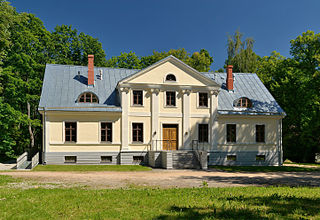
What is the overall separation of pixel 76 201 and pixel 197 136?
1652 centimetres

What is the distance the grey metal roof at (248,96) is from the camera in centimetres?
2498

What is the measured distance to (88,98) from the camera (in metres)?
23.0

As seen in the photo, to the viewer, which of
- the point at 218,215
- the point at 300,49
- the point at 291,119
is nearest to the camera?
the point at 218,215

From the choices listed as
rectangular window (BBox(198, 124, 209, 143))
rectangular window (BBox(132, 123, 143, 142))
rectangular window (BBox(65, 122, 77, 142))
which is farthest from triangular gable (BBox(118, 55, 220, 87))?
rectangular window (BBox(65, 122, 77, 142))

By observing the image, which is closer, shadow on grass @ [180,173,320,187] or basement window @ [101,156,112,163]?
shadow on grass @ [180,173,320,187]

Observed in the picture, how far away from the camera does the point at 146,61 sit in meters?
38.9

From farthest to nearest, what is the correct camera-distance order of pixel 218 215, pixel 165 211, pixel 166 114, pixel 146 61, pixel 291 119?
pixel 146 61 → pixel 291 119 → pixel 166 114 → pixel 165 211 → pixel 218 215

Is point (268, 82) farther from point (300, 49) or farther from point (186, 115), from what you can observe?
point (186, 115)

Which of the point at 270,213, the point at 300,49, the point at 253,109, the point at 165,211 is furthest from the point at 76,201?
the point at 300,49

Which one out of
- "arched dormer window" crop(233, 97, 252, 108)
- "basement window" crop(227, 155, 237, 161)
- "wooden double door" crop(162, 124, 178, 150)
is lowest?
"basement window" crop(227, 155, 237, 161)

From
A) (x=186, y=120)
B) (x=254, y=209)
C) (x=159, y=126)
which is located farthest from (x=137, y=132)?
(x=254, y=209)

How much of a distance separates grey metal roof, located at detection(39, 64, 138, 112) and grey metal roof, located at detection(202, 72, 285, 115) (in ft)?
27.2

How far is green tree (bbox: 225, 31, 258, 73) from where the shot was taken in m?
39.6

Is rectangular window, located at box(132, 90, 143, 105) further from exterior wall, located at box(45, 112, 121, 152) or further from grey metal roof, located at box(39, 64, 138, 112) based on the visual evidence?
exterior wall, located at box(45, 112, 121, 152)
